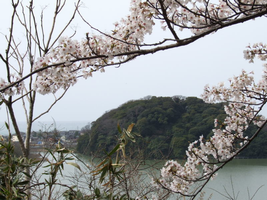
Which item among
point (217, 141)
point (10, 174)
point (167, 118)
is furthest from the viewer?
point (167, 118)

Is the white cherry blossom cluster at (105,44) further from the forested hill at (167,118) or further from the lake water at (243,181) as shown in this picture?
the forested hill at (167,118)

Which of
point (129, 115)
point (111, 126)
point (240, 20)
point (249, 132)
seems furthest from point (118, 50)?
point (129, 115)

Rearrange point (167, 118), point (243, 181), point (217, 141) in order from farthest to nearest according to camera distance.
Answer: point (167, 118)
point (243, 181)
point (217, 141)

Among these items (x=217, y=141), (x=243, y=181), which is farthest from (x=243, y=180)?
(x=217, y=141)

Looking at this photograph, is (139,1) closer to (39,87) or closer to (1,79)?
(39,87)

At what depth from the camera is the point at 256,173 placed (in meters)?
8.28

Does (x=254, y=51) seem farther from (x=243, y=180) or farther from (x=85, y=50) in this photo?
(x=243, y=180)

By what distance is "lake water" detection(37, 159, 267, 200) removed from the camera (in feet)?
21.4

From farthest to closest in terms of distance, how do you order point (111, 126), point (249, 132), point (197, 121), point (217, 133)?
point (197, 121) < point (111, 126) < point (249, 132) < point (217, 133)

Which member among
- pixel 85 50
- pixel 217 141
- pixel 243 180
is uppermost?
pixel 85 50

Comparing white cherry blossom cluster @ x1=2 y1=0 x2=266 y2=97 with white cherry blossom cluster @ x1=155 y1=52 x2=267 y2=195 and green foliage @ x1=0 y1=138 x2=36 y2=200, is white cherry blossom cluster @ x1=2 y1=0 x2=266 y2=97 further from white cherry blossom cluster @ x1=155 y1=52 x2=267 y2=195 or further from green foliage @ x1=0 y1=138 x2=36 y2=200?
white cherry blossom cluster @ x1=155 y1=52 x2=267 y2=195

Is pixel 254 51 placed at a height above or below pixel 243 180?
above

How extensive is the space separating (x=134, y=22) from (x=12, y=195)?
988mm

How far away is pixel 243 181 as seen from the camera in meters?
7.19
